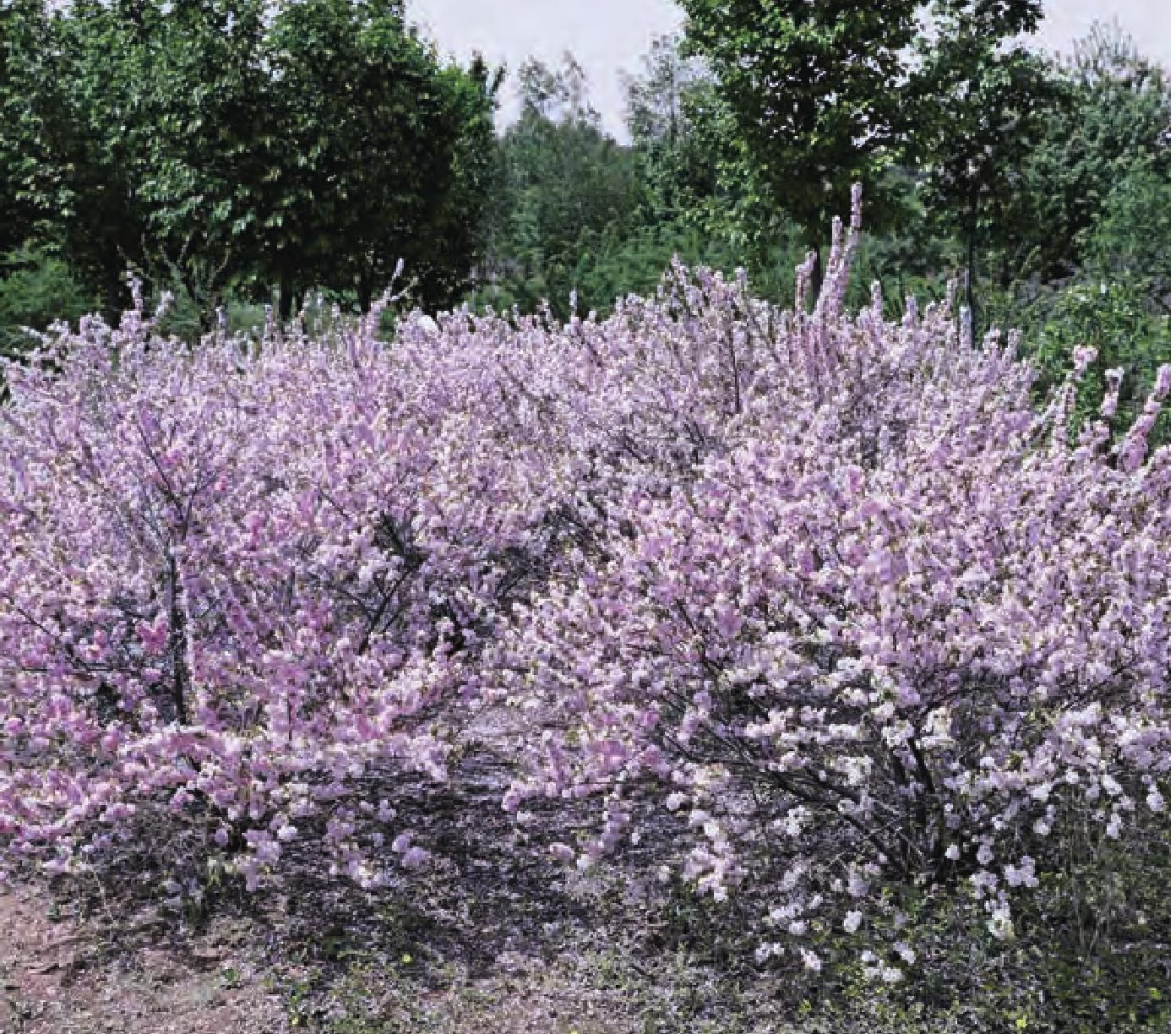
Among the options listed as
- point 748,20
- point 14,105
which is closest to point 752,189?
point 748,20

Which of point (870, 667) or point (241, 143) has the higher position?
point (241, 143)

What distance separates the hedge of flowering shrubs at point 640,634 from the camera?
2.85 m

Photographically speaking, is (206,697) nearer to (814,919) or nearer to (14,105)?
(814,919)

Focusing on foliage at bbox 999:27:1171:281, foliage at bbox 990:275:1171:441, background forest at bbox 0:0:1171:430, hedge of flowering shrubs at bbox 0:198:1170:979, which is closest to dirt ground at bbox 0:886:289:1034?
hedge of flowering shrubs at bbox 0:198:1170:979

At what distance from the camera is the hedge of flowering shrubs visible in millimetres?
2846

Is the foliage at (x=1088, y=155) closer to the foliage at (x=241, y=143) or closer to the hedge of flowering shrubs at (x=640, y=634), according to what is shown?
the foliage at (x=241, y=143)

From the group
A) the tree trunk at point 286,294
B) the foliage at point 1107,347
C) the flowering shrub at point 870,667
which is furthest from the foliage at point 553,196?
the flowering shrub at point 870,667

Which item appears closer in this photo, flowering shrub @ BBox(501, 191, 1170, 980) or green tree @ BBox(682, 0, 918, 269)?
flowering shrub @ BBox(501, 191, 1170, 980)

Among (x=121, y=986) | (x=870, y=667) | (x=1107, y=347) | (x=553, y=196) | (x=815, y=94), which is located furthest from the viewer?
(x=553, y=196)

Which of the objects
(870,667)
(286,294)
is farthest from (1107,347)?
(286,294)

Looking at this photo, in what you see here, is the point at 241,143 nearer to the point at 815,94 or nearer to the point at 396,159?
the point at 396,159

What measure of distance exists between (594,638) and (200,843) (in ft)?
4.40

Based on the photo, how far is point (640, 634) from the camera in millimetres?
3189

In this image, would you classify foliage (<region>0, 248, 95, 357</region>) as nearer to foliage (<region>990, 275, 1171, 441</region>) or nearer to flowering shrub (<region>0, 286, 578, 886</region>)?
foliage (<region>990, 275, 1171, 441</region>)
